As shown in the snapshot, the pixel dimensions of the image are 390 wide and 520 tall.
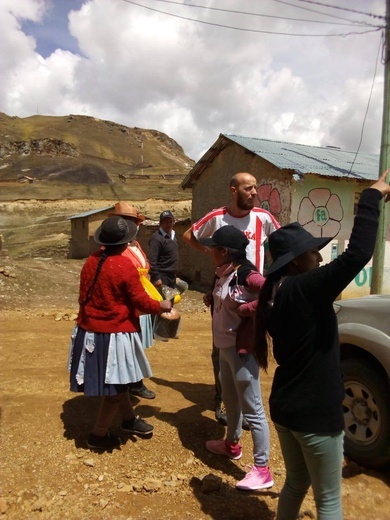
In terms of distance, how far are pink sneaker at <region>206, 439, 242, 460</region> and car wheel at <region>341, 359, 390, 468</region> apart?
2.72ft

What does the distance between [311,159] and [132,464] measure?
1025cm

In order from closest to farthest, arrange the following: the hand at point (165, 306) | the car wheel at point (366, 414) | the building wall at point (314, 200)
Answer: the car wheel at point (366, 414), the hand at point (165, 306), the building wall at point (314, 200)

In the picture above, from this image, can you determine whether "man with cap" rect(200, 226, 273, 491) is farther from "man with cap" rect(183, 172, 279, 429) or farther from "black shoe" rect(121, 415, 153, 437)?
"black shoe" rect(121, 415, 153, 437)

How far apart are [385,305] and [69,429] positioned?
273 centimetres

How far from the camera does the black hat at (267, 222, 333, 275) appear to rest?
193 cm

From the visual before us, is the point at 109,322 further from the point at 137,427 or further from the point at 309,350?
the point at 309,350

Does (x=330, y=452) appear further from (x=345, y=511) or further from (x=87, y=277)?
(x=87, y=277)

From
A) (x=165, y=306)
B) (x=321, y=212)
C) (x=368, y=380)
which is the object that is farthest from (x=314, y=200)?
(x=165, y=306)

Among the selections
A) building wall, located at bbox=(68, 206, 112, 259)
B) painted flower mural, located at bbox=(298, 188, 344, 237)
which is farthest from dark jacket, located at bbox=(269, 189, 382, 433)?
building wall, located at bbox=(68, 206, 112, 259)

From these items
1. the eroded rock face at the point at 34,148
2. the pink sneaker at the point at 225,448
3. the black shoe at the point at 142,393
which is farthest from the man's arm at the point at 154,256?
the eroded rock face at the point at 34,148

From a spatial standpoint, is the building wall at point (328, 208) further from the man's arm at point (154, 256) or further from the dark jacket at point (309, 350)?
the dark jacket at point (309, 350)

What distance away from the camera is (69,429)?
3635 millimetres

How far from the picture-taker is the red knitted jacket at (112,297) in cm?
313

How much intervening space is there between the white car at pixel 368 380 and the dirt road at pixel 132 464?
0.21 metres
